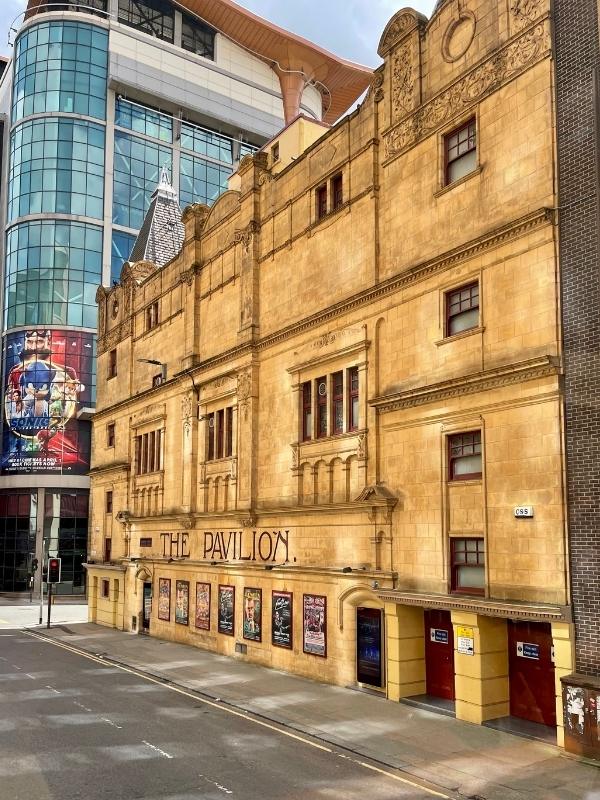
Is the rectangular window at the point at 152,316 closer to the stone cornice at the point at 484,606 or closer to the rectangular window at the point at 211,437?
the rectangular window at the point at 211,437

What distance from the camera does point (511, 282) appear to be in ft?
62.1

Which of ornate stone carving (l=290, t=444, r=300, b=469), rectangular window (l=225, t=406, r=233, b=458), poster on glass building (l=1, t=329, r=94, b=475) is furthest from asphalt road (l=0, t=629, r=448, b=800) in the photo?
poster on glass building (l=1, t=329, r=94, b=475)

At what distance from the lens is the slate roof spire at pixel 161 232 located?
149 feet

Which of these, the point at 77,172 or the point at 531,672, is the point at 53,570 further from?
the point at 77,172

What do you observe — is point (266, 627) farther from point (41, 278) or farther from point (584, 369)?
point (41, 278)

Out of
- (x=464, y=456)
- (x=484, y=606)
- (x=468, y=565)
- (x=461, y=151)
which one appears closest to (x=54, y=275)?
(x=461, y=151)

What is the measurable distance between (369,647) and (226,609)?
922 centimetres

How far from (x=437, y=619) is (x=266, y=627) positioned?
326 inches

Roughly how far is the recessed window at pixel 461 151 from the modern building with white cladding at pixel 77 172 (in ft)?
177

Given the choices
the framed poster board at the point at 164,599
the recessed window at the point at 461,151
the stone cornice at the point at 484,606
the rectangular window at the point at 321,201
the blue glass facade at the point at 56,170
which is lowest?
the framed poster board at the point at 164,599

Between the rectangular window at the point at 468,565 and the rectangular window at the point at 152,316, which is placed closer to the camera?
the rectangular window at the point at 468,565

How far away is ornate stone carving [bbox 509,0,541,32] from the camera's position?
62.4ft

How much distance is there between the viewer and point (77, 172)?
73375 mm

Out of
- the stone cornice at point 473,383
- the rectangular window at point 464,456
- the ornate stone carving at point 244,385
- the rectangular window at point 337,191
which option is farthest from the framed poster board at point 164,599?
the rectangular window at point 464,456
